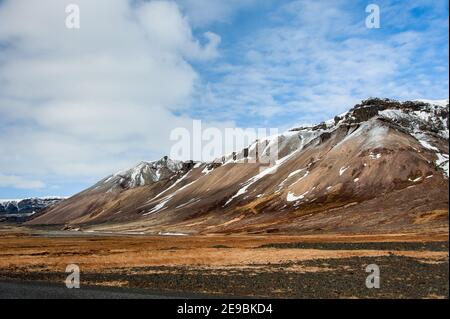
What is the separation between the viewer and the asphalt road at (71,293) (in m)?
37.2

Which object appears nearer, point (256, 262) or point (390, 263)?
point (390, 263)

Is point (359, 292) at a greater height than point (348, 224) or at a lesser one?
lesser

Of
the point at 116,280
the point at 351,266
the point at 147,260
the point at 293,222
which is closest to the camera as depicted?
the point at 116,280

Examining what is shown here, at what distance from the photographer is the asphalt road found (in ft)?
122

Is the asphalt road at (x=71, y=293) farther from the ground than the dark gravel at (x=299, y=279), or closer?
closer

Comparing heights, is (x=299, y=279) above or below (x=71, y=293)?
above

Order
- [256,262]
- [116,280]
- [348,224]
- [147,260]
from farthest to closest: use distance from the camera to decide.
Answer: [348,224] → [147,260] → [256,262] → [116,280]

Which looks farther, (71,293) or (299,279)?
(299,279)

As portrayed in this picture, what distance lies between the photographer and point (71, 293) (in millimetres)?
39062

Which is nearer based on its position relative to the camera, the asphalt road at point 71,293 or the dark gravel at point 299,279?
the dark gravel at point 299,279
